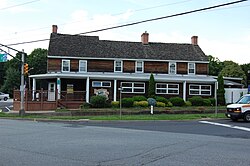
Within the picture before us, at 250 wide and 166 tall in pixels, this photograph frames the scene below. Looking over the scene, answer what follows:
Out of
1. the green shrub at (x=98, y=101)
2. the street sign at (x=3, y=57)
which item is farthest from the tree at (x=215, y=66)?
the street sign at (x=3, y=57)

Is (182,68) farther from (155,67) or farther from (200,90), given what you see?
(200,90)

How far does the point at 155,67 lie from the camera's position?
42.5 metres

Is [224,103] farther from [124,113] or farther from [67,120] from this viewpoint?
[67,120]

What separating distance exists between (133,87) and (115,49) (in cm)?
612

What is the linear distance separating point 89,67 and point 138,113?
464 inches

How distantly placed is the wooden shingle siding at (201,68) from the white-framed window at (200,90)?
9.26ft

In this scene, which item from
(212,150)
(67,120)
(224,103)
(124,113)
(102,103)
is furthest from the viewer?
(224,103)

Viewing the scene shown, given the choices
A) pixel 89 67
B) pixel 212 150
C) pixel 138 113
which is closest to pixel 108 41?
pixel 89 67

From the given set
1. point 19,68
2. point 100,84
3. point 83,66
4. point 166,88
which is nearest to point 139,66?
point 166,88

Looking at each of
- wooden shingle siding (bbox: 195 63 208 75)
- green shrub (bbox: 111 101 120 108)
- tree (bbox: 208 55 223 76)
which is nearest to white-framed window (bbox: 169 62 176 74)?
wooden shingle siding (bbox: 195 63 208 75)

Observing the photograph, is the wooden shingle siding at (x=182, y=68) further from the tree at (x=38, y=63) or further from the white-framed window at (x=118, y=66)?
the tree at (x=38, y=63)

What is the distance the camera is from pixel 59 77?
3644 cm

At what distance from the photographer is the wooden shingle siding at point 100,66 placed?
40.8 meters

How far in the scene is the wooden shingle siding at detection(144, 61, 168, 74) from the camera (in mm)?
42203
